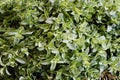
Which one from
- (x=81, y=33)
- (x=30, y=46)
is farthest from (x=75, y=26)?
(x=30, y=46)

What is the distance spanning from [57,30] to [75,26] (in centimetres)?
13

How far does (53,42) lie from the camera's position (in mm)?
1627

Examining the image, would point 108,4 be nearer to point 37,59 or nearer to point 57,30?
point 57,30

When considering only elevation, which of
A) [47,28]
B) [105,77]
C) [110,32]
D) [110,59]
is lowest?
[105,77]

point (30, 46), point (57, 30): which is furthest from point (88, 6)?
point (30, 46)

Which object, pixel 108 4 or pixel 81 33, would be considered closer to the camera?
pixel 81 33

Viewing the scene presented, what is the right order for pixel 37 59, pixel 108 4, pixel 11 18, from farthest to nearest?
pixel 108 4 < pixel 11 18 < pixel 37 59

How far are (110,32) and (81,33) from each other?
0.25 metres

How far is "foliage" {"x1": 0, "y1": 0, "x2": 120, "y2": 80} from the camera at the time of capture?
64.4 inches

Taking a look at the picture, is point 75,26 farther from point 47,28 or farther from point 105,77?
point 105,77

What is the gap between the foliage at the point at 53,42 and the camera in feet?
5.36

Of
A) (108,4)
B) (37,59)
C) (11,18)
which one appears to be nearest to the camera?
(37,59)

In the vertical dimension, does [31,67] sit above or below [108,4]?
below

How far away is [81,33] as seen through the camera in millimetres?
1707
